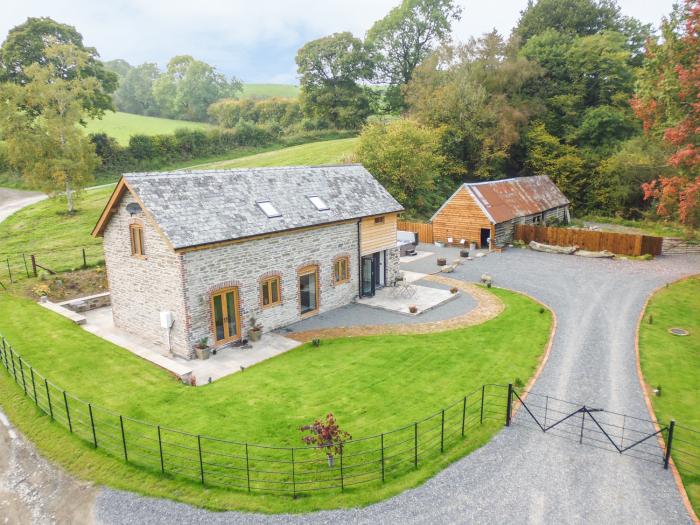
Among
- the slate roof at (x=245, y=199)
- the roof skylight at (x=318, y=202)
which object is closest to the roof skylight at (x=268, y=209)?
the slate roof at (x=245, y=199)

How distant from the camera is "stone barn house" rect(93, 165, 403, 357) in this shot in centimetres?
1792

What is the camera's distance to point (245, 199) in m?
20.6

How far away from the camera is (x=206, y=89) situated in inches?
3629

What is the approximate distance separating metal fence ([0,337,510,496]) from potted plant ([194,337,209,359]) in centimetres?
428

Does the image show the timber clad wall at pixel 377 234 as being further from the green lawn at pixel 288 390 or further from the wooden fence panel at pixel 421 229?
the wooden fence panel at pixel 421 229

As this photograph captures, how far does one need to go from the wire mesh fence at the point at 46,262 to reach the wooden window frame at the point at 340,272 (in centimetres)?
1557

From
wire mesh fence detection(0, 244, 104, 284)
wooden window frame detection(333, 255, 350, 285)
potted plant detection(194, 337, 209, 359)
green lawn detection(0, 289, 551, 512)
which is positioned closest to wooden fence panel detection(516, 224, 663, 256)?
green lawn detection(0, 289, 551, 512)

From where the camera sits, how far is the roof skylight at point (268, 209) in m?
20.6

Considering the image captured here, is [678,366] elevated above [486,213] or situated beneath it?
situated beneath

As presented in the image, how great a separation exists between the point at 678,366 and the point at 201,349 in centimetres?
1773

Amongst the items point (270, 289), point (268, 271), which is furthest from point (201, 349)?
point (268, 271)

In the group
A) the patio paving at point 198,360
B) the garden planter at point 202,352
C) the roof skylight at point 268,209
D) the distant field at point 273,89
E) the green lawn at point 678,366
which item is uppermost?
the distant field at point 273,89

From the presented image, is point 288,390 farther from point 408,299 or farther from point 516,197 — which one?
point 516,197

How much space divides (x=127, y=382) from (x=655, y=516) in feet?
50.6
